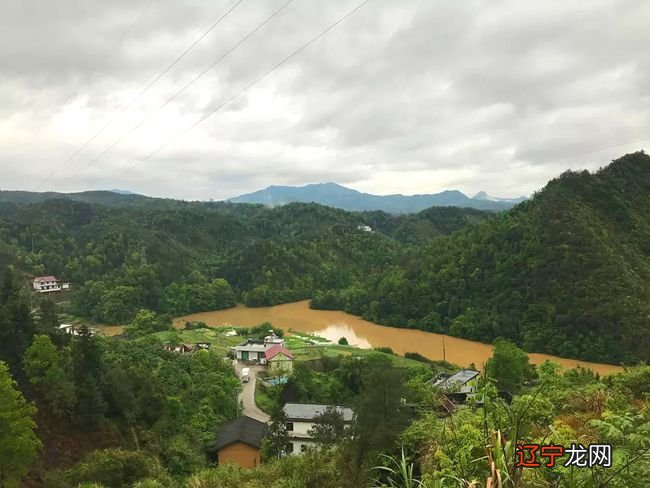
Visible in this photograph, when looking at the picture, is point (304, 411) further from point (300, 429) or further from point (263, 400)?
point (263, 400)

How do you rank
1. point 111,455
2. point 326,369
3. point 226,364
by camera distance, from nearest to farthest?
point 111,455 < point 226,364 < point 326,369

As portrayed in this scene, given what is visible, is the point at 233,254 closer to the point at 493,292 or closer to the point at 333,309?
the point at 333,309

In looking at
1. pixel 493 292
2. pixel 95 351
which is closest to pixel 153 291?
pixel 493 292

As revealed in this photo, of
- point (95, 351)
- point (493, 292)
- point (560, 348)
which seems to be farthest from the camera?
point (493, 292)

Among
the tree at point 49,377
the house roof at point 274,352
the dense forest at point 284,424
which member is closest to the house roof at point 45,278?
the dense forest at point 284,424

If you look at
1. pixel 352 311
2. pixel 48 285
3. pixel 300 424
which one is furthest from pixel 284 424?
pixel 48 285

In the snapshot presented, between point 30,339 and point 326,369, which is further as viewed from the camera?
point 326,369

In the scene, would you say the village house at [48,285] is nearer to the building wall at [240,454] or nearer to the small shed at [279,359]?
the small shed at [279,359]
